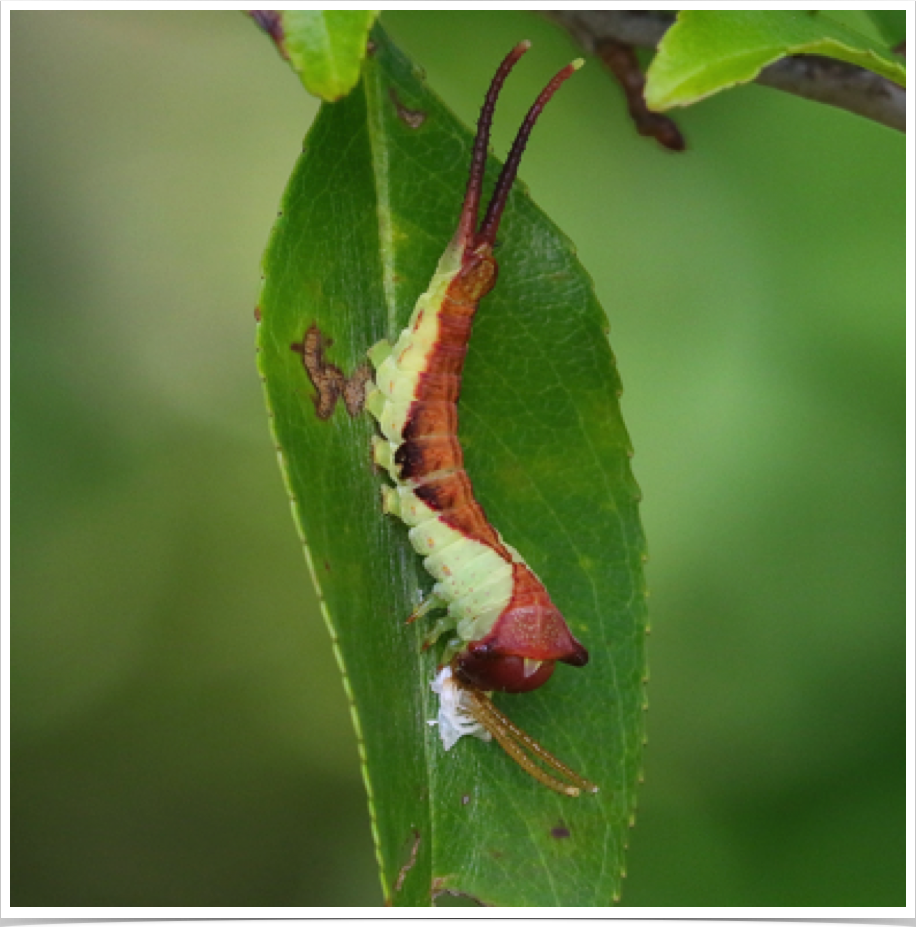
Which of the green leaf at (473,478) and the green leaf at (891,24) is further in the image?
the green leaf at (891,24)

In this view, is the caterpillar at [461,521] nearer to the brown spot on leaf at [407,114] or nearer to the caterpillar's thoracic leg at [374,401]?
the caterpillar's thoracic leg at [374,401]

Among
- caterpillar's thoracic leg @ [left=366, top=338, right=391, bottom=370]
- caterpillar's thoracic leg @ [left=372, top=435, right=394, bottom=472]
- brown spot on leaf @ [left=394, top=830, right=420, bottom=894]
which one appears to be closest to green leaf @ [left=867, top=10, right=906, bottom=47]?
caterpillar's thoracic leg @ [left=366, top=338, right=391, bottom=370]

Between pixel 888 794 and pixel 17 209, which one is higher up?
pixel 17 209

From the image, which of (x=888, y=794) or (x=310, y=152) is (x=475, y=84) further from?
(x=888, y=794)

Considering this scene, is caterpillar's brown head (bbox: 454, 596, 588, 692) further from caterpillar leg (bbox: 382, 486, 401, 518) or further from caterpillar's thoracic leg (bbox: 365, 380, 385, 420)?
caterpillar's thoracic leg (bbox: 365, 380, 385, 420)

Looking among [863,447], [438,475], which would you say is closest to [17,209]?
[438,475]

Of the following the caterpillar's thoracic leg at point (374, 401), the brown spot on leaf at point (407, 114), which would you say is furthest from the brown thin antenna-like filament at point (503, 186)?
the caterpillar's thoracic leg at point (374, 401)
